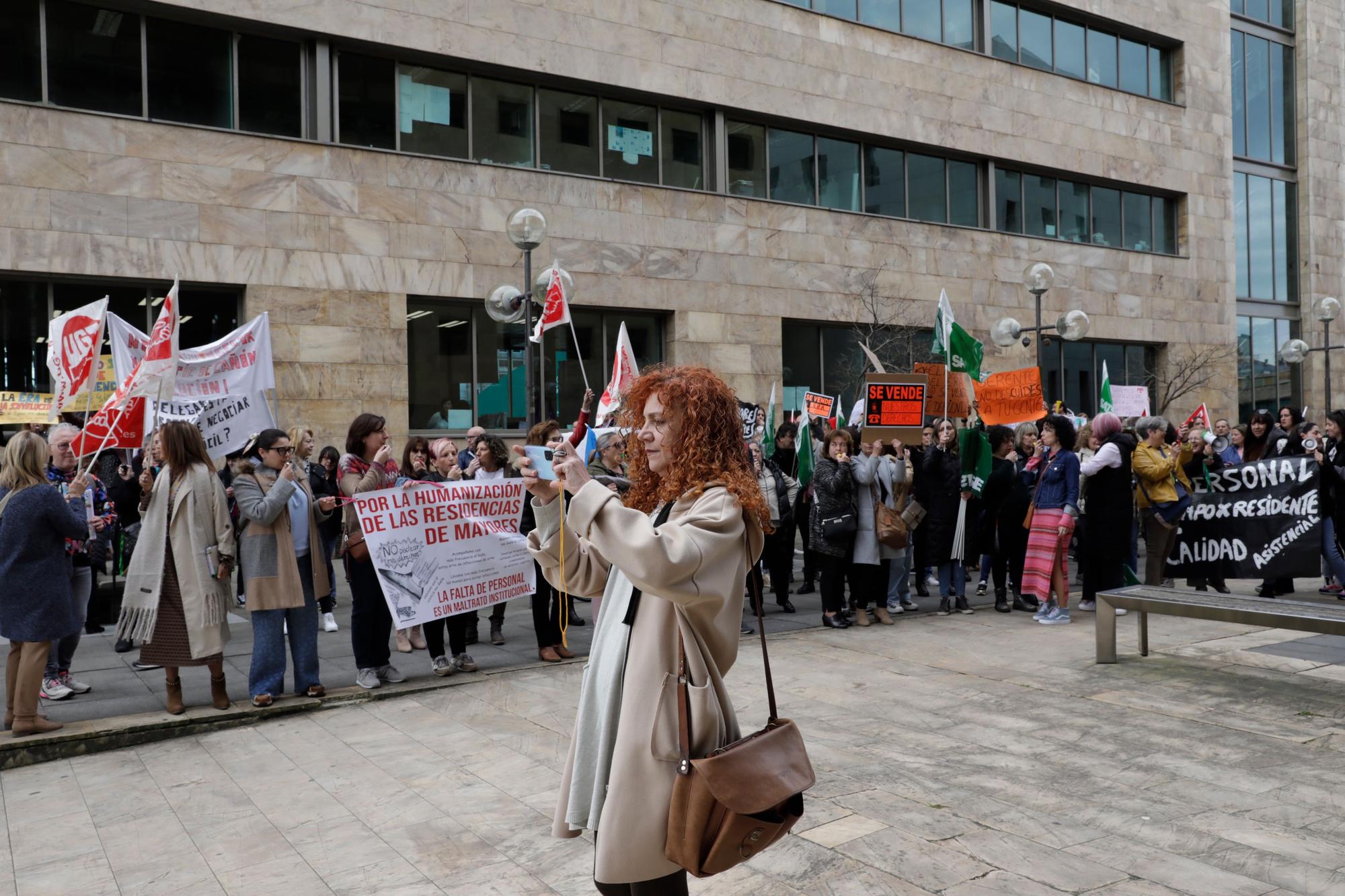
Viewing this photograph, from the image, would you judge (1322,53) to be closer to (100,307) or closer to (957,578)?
(957,578)

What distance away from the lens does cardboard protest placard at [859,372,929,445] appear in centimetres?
1165

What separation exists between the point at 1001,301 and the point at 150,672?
69.7ft

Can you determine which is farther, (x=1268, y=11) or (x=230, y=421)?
(x=1268, y=11)

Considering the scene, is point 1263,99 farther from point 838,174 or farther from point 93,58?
point 93,58

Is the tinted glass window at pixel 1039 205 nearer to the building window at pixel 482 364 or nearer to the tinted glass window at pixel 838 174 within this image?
the tinted glass window at pixel 838 174

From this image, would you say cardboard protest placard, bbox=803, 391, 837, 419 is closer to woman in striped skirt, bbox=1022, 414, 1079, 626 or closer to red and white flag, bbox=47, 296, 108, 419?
woman in striped skirt, bbox=1022, 414, 1079, 626

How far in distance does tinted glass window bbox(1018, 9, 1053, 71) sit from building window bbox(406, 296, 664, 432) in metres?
13.7

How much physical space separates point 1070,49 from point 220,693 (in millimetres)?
26544

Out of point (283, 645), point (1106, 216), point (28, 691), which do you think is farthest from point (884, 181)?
point (28, 691)

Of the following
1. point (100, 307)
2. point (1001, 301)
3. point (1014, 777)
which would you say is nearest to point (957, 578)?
point (1014, 777)

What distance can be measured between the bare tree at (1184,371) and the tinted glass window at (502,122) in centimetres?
1805

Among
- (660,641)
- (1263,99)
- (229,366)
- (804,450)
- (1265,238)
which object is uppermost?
(1263,99)

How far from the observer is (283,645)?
290 inches

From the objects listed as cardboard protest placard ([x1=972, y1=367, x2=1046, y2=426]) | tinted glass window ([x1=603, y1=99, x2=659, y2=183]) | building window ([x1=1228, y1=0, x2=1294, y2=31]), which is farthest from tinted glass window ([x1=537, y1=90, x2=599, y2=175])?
building window ([x1=1228, y1=0, x2=1294, y2=31])
